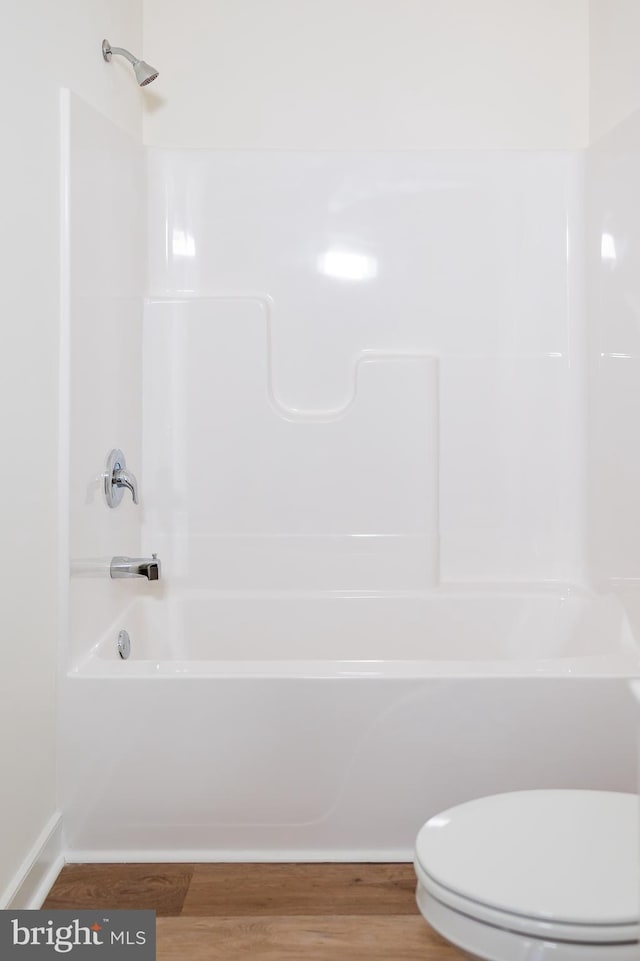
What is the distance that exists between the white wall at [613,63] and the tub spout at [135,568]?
186 centimetres

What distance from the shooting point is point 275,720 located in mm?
2240

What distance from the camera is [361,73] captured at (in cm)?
307

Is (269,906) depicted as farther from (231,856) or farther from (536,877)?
(536,877)

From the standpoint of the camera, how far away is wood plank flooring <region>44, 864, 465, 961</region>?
6.27 feet

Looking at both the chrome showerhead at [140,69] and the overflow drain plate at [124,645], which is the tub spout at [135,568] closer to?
the overflow drain plate at [124,645]

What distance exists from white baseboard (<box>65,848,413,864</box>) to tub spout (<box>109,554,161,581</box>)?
0.69m

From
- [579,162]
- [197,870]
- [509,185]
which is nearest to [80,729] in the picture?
[197,870]

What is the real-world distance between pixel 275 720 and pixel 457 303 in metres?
1.53

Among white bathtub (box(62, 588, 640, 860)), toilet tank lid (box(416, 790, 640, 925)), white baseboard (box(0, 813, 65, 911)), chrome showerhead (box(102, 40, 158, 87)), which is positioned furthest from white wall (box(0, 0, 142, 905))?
toilet tank lid (box(416, 790, 640, 925))

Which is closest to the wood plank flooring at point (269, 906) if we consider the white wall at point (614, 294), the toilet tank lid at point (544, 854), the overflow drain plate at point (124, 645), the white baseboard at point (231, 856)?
the white baseboard at point (231, 856)

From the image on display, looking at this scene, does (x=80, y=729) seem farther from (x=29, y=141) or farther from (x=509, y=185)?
(x=509, y=185)

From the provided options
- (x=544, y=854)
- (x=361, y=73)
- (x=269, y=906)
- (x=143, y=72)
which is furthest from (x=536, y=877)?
(x=361, y=73)

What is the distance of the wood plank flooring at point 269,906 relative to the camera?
1.91 m

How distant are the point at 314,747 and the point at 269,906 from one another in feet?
1.22
